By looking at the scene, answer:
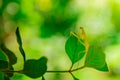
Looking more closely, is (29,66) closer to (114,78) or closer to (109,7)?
(114,78)

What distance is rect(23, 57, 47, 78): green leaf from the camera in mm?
238

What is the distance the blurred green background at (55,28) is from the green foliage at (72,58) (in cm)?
105

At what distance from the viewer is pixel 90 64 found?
9.9 inches

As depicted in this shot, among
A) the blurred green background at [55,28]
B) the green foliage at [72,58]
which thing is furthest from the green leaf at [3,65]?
the blurred green background at [55,28]

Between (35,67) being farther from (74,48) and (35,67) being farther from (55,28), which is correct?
(55,28)

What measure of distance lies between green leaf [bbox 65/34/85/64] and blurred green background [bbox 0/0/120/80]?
3.43 ft

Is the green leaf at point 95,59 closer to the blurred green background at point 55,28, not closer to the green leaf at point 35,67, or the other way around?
the green leaf at point 35,67

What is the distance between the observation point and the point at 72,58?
251 mm

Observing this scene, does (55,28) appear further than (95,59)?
Yes

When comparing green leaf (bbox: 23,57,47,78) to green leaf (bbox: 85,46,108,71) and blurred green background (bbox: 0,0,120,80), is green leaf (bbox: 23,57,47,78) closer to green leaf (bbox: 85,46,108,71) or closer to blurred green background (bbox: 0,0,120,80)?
green leaf (bbox: 85,46,108,71)

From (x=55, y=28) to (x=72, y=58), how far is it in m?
1.18

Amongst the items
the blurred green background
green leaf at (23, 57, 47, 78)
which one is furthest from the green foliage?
the blurred green background

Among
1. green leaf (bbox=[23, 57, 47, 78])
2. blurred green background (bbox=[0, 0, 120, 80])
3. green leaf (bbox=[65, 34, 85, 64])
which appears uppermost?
green leaf (bbox=[65, 34, 85, 64])

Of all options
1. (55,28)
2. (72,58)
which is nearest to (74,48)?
(72,58)
